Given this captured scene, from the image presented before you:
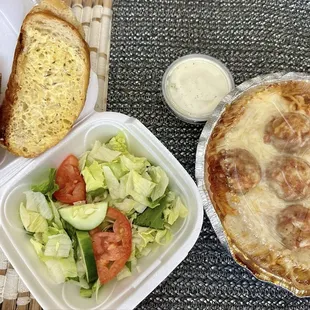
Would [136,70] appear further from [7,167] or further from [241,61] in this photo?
[7,167]

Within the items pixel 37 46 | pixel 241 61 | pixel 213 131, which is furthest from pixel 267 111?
pixel 37 46

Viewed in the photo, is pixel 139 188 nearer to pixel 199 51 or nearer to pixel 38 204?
pixel 38 204

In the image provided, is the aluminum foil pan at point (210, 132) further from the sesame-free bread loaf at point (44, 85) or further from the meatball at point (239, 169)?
the sesame-free bread loaf at point (44, 85)

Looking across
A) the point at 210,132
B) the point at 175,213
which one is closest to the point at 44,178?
the point at 175,213

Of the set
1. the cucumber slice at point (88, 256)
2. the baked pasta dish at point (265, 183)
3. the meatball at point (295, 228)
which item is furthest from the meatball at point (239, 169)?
the cucumber slice at point (88, 256)

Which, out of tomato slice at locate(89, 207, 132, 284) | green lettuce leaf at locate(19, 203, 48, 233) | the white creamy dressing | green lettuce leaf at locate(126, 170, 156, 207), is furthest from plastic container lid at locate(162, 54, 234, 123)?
green lettuce leaf at locate(19, 203, 48, 233)

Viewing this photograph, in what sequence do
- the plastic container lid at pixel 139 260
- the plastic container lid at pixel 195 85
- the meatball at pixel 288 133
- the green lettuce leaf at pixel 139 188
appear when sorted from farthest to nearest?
the plastic container lid at pixel 195 85
the meatball at pixel 288 133
the green lettuce leaf at pixel 139 188
the plastic container lid at pixel 139 260

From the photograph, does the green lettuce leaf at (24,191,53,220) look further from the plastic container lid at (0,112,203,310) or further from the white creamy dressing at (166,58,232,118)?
the white creamy dressing at (166,58,232,118)
